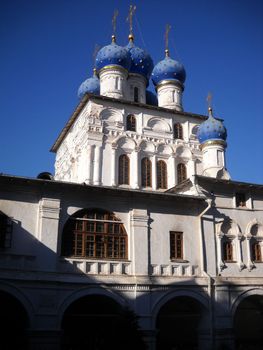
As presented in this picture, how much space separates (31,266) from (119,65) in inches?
564

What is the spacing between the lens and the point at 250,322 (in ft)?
60.7

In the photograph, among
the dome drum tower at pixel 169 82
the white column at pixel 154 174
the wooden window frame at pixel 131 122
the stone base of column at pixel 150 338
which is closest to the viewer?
the stone base of column at pixel 150 338

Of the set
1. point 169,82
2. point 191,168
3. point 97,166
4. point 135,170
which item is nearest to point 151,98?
point 169,82

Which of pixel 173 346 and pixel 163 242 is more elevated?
pixel 163 242

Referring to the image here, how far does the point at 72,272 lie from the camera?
559 inches

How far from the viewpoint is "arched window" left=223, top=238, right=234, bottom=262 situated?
55.9 ft

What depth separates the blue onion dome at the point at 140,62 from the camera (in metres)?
26.5

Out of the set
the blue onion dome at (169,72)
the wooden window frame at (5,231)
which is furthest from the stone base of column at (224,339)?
the blue onion dome at (169,72)

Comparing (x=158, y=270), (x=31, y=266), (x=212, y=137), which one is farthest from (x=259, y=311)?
(x=31, y=266)

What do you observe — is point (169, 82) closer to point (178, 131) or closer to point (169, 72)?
point (169, 72)

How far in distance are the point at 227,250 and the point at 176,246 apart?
2353 mm

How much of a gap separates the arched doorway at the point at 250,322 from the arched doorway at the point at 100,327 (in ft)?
18.5

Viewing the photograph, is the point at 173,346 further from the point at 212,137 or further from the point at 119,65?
the point at 119,65

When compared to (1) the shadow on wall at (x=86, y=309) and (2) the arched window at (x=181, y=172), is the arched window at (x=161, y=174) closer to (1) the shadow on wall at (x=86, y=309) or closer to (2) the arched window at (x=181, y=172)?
(2) the arched window at (x=181, y=172)
